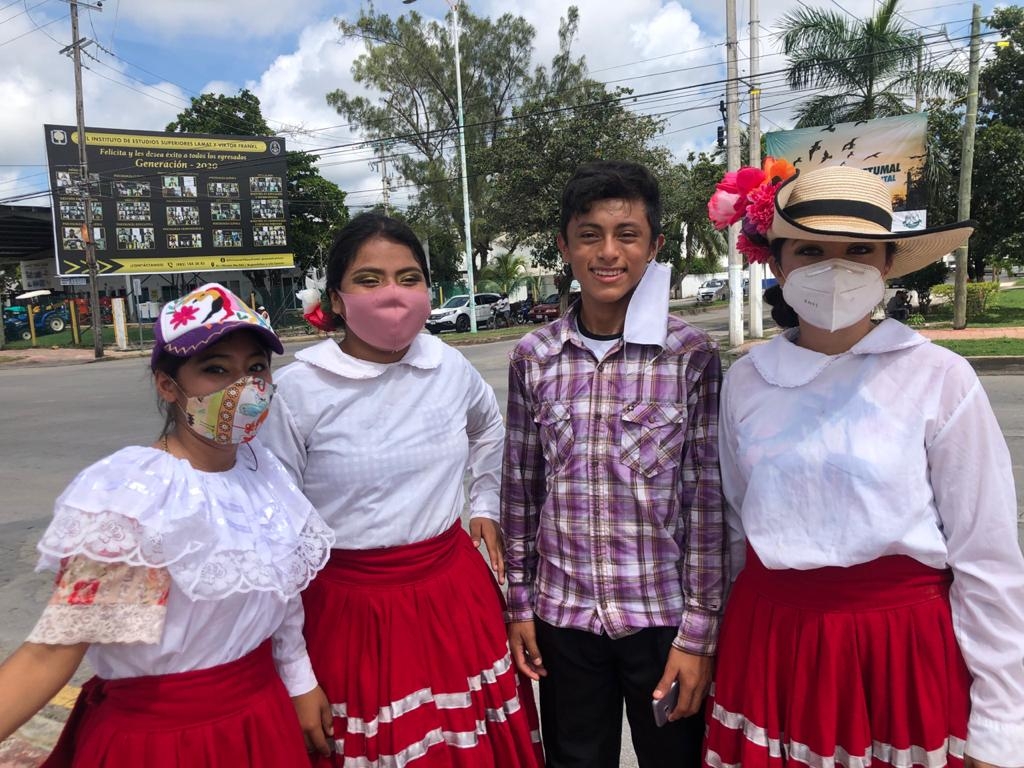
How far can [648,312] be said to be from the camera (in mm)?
1923

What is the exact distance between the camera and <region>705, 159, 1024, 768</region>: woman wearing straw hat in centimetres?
154

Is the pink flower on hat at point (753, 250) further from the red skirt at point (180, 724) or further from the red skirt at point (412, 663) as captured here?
the red skirt at point (180, 724)

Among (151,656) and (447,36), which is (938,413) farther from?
(447,36)

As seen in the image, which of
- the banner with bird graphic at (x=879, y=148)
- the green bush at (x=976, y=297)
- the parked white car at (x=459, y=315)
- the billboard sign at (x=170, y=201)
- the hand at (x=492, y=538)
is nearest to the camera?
the hand at (x=492, y=538)

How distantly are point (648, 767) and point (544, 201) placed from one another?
2205cm

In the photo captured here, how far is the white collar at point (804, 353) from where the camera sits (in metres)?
1.65

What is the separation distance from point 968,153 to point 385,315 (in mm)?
15733

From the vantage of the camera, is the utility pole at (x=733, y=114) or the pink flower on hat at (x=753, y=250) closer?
the pink flower on hat at (x=753, y=250)

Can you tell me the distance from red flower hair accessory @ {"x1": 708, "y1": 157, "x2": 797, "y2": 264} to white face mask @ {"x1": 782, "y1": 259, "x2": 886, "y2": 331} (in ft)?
0.69

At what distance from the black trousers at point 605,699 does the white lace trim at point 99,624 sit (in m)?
1.01

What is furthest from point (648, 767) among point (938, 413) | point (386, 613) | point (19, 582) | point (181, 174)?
point (181, 174)

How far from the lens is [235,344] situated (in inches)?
64.6

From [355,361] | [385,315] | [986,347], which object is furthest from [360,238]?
[986,347]

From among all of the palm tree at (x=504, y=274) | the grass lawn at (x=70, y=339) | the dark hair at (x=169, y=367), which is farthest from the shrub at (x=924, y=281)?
the grass lawn at (x=70, y=339)
